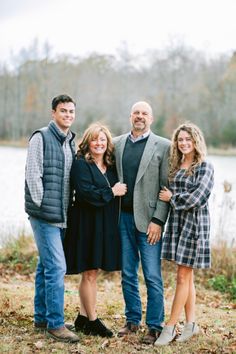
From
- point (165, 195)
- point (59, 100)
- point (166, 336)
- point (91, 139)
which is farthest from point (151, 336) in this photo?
point (59, 100)

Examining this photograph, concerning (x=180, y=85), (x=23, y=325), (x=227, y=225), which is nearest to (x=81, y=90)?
(x=180, y=85)

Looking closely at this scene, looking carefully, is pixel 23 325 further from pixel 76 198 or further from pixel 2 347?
pixel 76 198

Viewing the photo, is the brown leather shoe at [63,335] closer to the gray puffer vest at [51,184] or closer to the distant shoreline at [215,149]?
the gray puffer vest at [51,184]

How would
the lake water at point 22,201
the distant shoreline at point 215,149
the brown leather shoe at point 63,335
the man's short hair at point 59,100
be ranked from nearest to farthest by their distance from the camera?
the brown leather shoe at point 63,335
the man's short hair at point 59,100
the lake water at point 22,201
the distant shoreline at point 215,149

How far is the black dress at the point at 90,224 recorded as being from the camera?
4.77 meters

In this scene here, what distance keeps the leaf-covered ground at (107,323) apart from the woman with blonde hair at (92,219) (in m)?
0.35

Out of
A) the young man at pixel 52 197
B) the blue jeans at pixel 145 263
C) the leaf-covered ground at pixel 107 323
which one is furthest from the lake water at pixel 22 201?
the young man at pixel 52 197

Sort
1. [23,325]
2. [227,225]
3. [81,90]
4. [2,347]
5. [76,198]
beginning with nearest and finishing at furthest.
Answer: [2,347] < [76,198] < [23,325] < [227,225] < [81,90]

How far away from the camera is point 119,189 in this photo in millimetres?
4852

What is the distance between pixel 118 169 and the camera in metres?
5.01

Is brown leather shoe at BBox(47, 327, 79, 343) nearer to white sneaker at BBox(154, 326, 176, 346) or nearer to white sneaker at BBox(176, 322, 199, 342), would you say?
white sneaker at BBox(154, 326, 176, 346)

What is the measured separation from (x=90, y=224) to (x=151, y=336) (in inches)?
43.3

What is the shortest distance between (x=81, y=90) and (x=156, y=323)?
34258 mm

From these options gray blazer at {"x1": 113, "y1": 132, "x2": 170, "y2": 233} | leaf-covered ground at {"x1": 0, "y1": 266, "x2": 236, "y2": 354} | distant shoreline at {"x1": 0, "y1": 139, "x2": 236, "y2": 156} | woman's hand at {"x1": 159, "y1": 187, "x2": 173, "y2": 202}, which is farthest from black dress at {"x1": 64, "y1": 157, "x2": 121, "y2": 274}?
distant shoreline at {"x1": 0, "y1": 139, "x2": 236, "y2": 156}
